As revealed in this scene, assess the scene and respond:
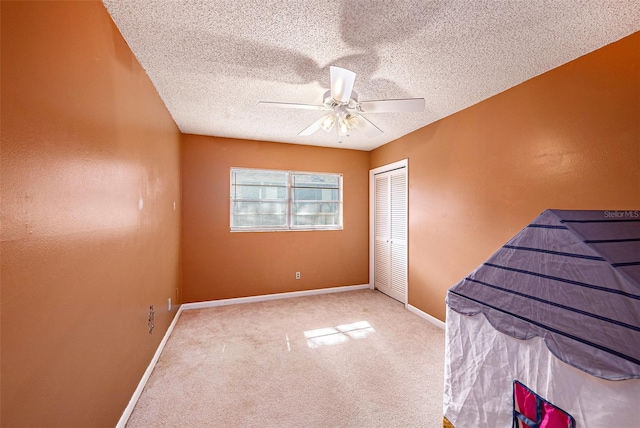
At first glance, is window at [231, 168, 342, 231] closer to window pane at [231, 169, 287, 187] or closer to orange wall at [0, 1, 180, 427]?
window pane at [231, 169, 287, 187]

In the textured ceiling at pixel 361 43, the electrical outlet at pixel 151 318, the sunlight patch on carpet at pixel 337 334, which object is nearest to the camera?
the textured ceiling at pixel 361 43

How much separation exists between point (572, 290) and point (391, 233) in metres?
3.55

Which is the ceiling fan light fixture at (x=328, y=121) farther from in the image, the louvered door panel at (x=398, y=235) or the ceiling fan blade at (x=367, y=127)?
the louvered door panel at (x=398, y=235)

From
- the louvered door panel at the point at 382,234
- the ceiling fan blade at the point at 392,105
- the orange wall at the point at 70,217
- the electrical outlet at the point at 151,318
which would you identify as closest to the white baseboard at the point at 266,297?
the louvered door panel at the point at 382,234

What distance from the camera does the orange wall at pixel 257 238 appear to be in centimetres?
387

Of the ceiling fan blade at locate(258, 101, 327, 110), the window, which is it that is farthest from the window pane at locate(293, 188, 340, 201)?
the ceiling fan blade at locate(258, 101, 327, 110)

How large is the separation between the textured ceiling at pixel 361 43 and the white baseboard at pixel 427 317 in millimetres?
2541

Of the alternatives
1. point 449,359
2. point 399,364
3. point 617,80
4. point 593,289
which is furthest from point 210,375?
point 617,80

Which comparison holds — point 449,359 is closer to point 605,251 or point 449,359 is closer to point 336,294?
point 605,251

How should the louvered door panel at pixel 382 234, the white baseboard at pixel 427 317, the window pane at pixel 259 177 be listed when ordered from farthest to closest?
the louvered door panel at pixel 382 234
the window pane at pixel 259 177
the white baseboard at pixel 427 317

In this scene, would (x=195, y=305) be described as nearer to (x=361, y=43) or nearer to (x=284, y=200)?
(x=284, y=200)

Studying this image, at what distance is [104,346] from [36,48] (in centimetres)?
145

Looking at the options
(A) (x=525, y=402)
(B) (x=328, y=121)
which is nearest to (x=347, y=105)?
(B) (x=328, y=121)

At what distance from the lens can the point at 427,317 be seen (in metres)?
3.41
